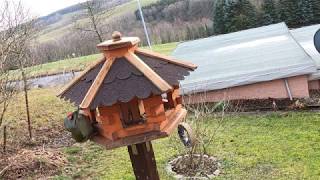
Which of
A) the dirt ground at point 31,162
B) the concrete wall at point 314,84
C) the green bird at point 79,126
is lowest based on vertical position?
the concrete wall at point 314,84

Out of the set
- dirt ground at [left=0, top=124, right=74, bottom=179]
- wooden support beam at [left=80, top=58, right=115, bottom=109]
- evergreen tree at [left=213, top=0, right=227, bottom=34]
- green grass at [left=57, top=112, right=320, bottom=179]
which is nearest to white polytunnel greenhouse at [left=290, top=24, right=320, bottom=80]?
green grass at [left=57, top=112, right=320, bottom=179]

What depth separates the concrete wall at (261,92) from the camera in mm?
10922

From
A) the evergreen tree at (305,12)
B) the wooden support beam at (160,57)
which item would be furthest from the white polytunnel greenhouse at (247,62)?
the evergreen tree at (305,12)

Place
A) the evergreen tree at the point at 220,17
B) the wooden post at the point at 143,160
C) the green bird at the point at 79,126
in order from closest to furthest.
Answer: the green bird at the point at 79,126, the wooden post at the point at 143,160, the evergreen tree at the point at 220,17

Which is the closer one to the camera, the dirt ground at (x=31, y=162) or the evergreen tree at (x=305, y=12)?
the dirt ground at (x=31, y=162)

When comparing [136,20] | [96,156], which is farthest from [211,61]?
[136,20]

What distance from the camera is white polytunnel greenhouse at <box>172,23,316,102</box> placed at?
1099 cm

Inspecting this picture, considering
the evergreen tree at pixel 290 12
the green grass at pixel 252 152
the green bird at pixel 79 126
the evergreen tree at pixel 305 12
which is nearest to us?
the green bird at pixel 79 126

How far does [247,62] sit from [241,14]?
12899 mm

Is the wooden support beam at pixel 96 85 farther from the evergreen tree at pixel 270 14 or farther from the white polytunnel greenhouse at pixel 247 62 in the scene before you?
the evergreen tree at pixel 270 14

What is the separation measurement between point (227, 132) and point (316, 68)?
3.07m

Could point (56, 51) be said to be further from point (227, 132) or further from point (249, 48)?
point (227, 132)

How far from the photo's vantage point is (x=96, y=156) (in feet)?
29.7

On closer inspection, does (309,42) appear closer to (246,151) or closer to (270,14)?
(246,151)
